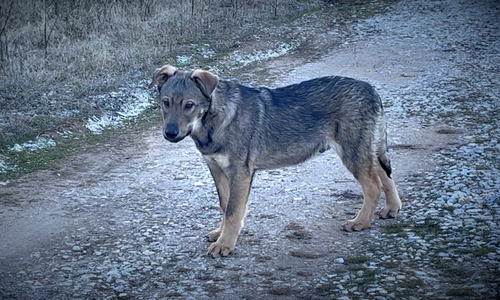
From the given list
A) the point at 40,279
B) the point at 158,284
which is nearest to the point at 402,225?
the point at 158,284

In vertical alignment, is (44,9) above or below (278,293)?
below

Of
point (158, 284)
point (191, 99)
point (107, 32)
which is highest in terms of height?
point (191, 99)

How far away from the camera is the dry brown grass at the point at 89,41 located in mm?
9469

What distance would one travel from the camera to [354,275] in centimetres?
462

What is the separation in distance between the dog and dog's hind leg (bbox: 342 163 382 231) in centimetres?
1

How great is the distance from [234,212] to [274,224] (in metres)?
0.79

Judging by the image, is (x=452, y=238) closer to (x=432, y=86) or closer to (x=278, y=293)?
(x=278, y=293)

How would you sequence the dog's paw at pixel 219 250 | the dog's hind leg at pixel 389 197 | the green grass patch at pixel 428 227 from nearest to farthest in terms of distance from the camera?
the dog's paw at pixel 219 250, the green grass patch at pixel 428 227, the dog's hind leg at pixel 389 197

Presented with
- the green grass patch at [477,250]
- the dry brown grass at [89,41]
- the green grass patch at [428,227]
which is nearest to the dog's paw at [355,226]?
the green grass patch at [428,227]

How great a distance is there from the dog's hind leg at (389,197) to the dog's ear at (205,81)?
2010 millimetres

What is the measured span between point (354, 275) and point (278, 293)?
711 mm

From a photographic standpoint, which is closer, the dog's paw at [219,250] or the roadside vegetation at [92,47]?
the dog's paw at [219,250]

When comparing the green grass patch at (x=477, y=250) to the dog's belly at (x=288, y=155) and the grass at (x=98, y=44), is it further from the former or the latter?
the grass at (x=98, y=44)

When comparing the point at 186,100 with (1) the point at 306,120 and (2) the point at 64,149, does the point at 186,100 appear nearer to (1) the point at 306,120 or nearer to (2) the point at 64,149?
(1) the point at 306,120
